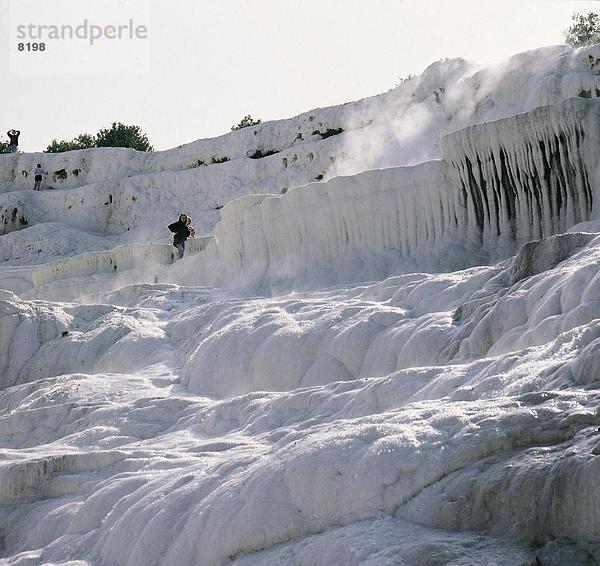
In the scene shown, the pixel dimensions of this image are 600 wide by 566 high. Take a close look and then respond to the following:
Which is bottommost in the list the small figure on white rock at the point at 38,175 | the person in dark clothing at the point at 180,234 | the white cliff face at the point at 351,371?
the white cliff face at the point at 351,371

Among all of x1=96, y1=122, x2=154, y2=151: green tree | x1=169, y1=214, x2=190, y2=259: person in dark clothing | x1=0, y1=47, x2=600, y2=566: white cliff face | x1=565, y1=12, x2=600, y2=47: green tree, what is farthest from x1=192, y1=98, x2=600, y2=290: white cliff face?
x1=96, y1=122, x2=154, y2=151: green tree

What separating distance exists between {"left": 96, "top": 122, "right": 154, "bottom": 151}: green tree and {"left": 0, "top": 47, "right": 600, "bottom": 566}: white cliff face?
25.4 meters

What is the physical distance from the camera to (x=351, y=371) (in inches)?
376

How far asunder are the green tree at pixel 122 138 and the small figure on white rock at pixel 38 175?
473 inches

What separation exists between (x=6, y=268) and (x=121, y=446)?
19.8 m

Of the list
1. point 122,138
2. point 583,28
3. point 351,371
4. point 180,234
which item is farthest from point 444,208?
point 122,138

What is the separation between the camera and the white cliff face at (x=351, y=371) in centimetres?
443

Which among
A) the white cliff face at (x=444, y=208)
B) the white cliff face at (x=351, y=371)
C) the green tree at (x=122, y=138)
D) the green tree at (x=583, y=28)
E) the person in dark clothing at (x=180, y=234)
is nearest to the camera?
the white cliff face at (x=351, y=371)

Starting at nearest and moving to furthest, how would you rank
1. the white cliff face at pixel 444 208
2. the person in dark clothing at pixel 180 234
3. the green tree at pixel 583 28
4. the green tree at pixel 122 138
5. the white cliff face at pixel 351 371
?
the white cliff face at pixel 351 371 < the white cliff face at pixel 444 208 < the person in dark clothing at pixel 180 234 < the green tree at pixel 583 28 < the green tree at pixel 122 138

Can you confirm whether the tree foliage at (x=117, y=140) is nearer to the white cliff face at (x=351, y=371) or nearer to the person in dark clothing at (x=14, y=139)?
the person in dark clothing at (x=14, y=139)

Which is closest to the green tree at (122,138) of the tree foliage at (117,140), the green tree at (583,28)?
the tree foliage at (117,140)

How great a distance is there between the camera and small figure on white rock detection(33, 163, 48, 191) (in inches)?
1395

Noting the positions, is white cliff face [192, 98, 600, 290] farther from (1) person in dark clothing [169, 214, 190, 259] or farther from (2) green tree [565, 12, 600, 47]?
(2) green tree [565, 12, 600, 47]

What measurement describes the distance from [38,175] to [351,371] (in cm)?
2787
